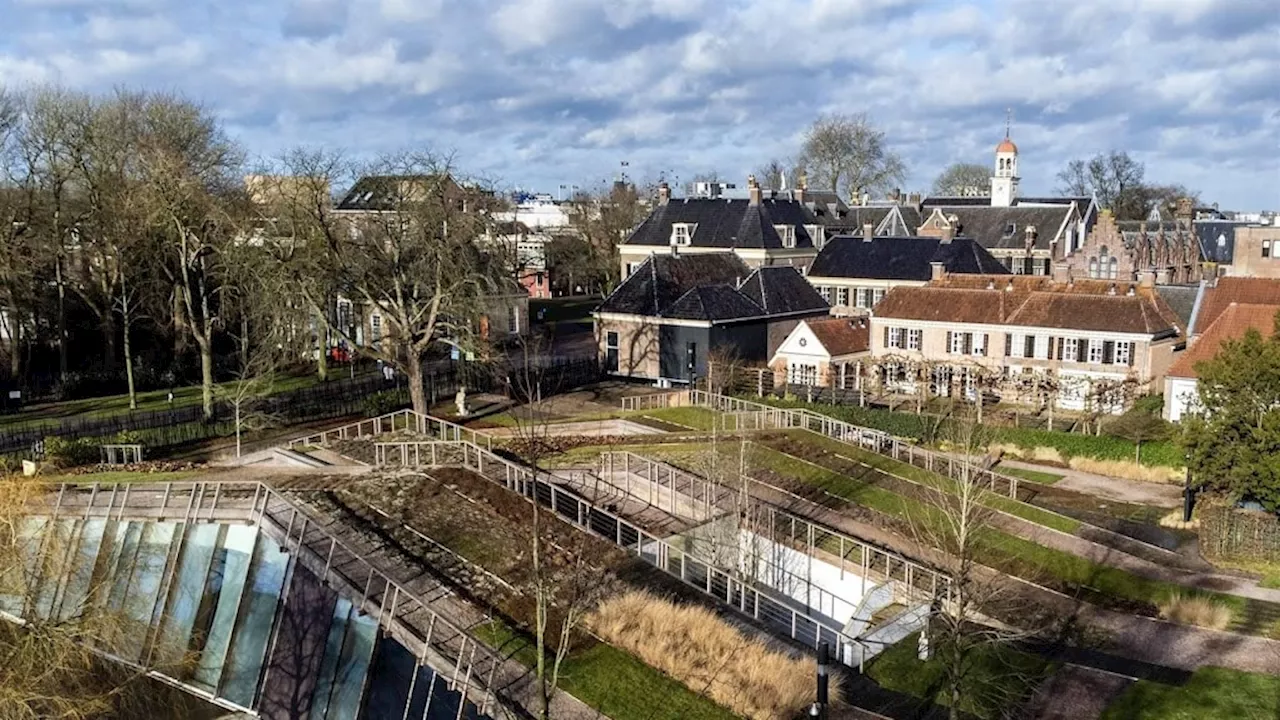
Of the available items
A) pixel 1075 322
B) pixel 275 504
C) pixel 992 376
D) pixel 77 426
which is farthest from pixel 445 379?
pixel 1075 322

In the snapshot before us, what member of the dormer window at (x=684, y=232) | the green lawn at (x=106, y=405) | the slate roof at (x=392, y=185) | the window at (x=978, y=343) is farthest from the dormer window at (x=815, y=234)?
the green lawn at (x=106, y=405)

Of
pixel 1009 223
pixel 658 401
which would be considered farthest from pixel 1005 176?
pixel 658 401

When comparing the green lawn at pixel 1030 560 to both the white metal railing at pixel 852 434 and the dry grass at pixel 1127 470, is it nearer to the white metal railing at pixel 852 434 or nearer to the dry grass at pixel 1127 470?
the white metal railing at pixel 852 434

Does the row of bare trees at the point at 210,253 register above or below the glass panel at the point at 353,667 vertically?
above

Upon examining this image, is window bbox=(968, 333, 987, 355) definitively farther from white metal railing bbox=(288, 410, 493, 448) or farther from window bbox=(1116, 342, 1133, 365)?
white metal railing bbox=(288, 410, 493, 448)

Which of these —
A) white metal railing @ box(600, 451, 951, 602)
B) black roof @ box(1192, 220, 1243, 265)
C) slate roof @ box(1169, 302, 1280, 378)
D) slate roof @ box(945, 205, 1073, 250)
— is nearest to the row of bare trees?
white metal railing @ box(600, 451, 951, 602)

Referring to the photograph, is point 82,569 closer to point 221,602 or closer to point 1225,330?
point 221,602
